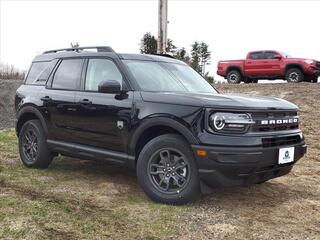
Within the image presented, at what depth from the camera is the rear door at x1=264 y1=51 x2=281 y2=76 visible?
20.5m

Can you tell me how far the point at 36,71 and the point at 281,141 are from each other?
161 inches

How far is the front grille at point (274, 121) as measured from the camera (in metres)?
4.80

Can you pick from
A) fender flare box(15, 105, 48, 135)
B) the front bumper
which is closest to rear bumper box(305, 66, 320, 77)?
fender flare box(15, 105, 48, 135)

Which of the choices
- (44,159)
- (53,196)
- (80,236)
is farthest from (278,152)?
(44,159)

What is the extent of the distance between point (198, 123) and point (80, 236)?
5.49 ft

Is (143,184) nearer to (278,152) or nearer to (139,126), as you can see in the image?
(139,126)

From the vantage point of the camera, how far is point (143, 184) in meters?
5.21

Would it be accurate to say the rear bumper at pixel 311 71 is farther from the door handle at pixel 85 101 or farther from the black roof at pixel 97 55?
the door handle at pixel 85 101

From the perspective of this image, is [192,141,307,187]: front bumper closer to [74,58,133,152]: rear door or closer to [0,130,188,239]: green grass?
[0,130,188,239]: green grass

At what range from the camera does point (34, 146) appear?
6.96 metres

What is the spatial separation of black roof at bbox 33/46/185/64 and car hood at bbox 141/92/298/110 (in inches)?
32.5

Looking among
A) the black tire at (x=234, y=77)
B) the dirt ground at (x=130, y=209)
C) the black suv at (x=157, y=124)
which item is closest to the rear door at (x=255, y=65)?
the black tire at (x=234, y=77)

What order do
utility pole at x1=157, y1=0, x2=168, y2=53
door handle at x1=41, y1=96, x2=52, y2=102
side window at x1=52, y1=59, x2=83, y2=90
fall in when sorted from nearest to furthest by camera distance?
side window at x1=52, y1=59, x2=83, y2=90
door handle at x1=41, y1=96, x2=52, y2=102
utility pole at x1=157, y1=0, x2=168, y2=53

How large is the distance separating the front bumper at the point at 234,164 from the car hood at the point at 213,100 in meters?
0.46
